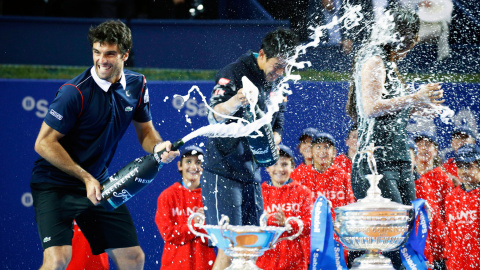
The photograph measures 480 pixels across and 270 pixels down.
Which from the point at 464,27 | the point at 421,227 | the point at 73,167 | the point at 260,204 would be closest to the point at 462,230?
the point at 421,227

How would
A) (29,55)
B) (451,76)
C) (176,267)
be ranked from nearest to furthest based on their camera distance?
(176,267), (451,76), (29,55)

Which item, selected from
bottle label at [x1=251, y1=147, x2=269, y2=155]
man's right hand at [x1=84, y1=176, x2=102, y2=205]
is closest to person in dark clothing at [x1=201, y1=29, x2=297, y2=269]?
bottle label at [x1=251, y1=147, x2=269, y2=155]

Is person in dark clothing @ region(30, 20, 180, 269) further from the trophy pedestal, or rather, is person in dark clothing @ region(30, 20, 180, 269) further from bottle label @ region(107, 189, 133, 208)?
the trophy pedestal

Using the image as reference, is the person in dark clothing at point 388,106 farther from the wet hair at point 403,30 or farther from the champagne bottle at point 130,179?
the champagne bottle at point 130,179

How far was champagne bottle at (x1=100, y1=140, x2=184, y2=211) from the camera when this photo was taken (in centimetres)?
321

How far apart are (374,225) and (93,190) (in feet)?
4.54

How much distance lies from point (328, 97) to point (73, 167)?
2.75 meters

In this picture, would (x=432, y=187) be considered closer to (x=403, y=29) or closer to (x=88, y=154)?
(x=403, y=29)

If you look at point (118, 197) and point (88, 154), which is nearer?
point (118, 197)

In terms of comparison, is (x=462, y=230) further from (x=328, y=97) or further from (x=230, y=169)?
(x=230, y=169)

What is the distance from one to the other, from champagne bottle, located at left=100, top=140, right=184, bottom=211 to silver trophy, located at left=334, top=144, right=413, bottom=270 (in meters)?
0.96

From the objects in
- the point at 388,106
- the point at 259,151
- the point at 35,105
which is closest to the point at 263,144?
the point at 259,151

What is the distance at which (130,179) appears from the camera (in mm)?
3195

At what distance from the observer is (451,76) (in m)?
5.89
